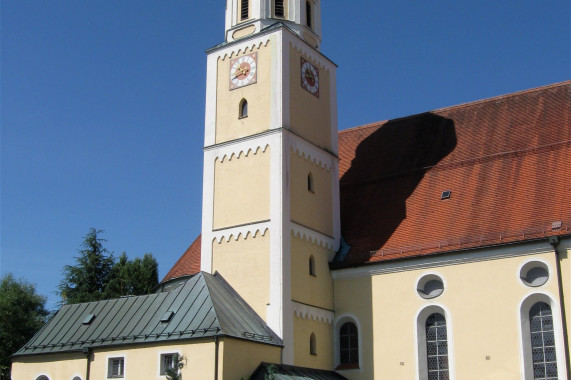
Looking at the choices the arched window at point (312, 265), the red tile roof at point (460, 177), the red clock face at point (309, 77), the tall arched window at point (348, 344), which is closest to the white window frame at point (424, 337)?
the red tile roof at point (460, 177)

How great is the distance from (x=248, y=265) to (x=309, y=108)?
6.34 m

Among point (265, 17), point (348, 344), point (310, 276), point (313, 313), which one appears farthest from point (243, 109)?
point (348, 344)

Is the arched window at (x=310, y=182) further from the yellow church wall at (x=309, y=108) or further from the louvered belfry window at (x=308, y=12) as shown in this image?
the louvered belfry window at (x=308, y=12)

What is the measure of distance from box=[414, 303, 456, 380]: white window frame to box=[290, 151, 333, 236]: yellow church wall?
15.8ft

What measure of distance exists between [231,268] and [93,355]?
5.16 metres

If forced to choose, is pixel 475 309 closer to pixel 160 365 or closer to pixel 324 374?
pixel 324 374

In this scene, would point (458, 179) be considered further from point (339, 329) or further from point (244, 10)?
point (244, 10)

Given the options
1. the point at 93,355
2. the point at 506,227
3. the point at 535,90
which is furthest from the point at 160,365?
the point at 535,90

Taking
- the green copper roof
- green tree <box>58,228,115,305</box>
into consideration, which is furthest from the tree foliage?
the green copper roof

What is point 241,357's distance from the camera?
23281mm

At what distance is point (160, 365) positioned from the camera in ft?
77.6

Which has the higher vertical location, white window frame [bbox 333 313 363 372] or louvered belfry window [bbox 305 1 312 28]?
louvered belfry window [bbox 305 1 312 28]

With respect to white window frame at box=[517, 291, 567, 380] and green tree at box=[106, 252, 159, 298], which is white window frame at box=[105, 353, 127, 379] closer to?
white window frame at box=[517, 291, 567, 380]

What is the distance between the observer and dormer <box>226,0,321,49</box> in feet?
97.4
